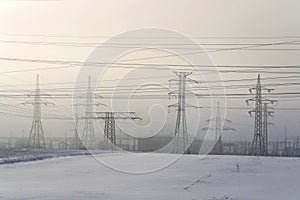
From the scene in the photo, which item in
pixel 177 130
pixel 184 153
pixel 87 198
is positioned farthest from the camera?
pixel 184 153

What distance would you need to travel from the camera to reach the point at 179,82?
141 feet

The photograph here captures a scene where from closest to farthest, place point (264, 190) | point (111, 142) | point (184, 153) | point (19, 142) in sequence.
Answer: point (264, 190), point (184, 153), point (111, 142), point (19, 142)

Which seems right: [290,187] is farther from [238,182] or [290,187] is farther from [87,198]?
[87,198]

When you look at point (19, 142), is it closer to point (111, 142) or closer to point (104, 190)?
point (111, 142)

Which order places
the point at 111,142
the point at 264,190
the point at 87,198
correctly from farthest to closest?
the point at 111,142 < the point at 264,190 < the point at 87,198

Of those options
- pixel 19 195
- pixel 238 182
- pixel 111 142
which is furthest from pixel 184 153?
pixel 19 195

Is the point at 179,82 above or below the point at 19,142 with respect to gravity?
above

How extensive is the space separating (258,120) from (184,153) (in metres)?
9.37

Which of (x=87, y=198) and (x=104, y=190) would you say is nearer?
(x=87, y=198)

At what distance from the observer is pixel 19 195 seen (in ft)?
51.7

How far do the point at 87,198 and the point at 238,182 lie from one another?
888 cm

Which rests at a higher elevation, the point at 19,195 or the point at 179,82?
the point at 179,82

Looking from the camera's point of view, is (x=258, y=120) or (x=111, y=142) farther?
(x=111, y=142)


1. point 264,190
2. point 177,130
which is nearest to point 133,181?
point 264,190
